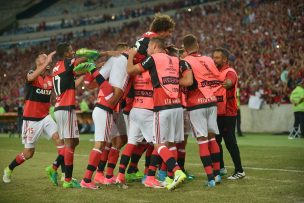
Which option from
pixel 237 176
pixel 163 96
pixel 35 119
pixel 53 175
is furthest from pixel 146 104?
pixel 35 119

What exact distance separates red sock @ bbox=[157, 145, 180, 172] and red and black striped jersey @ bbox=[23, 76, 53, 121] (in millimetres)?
2950

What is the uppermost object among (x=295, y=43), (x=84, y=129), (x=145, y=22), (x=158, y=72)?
(x=145, y=22)

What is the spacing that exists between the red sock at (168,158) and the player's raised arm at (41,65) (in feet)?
8.45

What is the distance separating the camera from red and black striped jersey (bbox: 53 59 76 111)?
9164 millimetres

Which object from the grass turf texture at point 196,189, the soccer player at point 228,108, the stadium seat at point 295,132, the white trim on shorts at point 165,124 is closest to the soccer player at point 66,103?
the grass turf texture at point 196,189

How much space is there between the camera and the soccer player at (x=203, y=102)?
895 centimetres

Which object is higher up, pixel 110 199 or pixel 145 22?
pixel 145 22

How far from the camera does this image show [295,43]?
24406mm

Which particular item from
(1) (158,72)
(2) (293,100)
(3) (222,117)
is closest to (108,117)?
(1) (158,72)

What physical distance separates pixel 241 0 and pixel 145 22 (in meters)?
10.5

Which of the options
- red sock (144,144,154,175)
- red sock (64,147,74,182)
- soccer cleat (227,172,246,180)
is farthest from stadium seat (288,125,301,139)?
red sock (64,147,74,182)

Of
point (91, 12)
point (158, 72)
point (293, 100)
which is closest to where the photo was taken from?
point (158, 72)

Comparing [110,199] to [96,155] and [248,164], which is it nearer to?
[96,155]

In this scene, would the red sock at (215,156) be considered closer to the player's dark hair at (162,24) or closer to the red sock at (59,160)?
the player's dark hair at (162,24)
